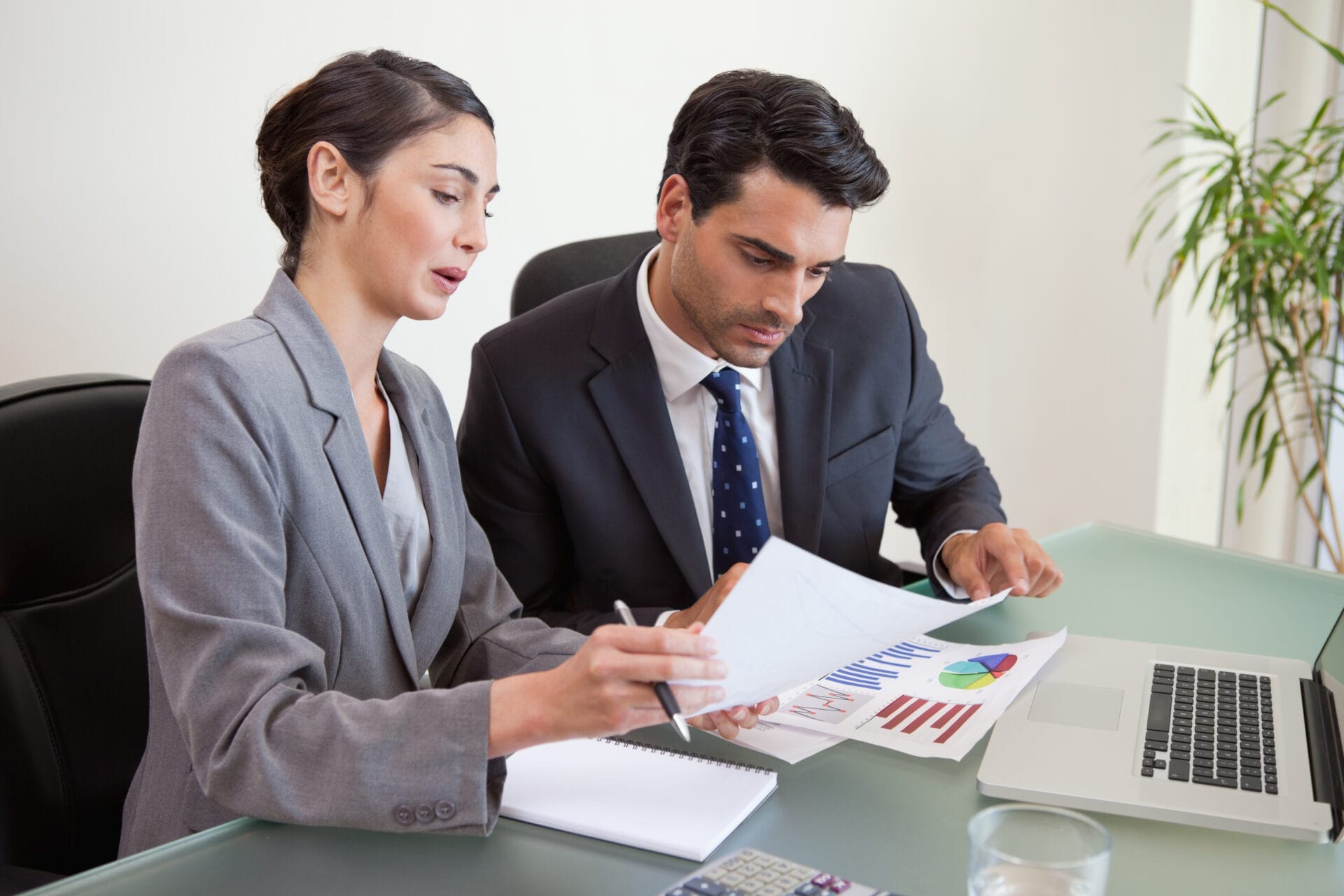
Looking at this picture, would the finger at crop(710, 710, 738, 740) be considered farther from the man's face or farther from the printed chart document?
the man's face

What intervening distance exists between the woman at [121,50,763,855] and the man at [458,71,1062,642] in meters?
0.28

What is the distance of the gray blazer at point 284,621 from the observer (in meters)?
0.94

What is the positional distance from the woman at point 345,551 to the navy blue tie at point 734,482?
41cm

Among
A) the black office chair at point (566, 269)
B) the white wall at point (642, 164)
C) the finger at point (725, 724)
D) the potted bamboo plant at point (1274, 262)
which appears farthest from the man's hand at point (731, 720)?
the potted bamboo plant at point (1274, 262)

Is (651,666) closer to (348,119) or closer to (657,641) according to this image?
(657,641)

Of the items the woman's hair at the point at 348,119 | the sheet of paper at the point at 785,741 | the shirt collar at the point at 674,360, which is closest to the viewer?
the sheet of paper at the point at 785,741

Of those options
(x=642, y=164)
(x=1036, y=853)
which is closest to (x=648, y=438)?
(x=1036, y=853)

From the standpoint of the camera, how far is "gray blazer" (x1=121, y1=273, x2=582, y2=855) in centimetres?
94

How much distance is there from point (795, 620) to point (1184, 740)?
0.48m

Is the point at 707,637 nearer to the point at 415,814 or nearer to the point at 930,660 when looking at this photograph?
the point at 415,814

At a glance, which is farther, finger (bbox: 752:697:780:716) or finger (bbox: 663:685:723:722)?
finger (bbox: 752:697:780:716)

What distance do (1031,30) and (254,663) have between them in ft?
10.9

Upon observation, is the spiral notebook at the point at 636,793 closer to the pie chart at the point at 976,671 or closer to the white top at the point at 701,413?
the pie chart at the point at 976,671

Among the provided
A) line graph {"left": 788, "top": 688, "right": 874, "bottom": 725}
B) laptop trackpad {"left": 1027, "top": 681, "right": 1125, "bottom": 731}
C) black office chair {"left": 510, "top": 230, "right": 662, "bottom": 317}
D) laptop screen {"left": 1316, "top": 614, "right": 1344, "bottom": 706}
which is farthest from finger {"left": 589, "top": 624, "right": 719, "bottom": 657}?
black office chair {"left": 510, "top": 230, "right": 662, "bottom": 317}
